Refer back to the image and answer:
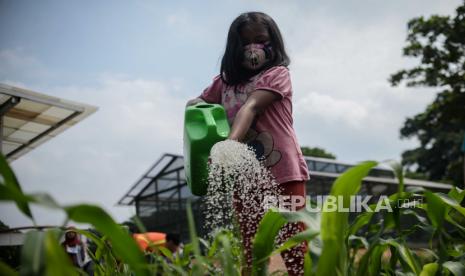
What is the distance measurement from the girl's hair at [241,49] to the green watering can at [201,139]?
262mm

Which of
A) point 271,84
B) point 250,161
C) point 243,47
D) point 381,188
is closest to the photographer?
point 250,161

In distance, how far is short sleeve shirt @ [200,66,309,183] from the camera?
6.19ft

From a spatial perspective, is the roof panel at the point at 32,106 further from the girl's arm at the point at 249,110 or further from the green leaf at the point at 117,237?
the green leaf at the point at 117,237

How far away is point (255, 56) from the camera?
2.04m

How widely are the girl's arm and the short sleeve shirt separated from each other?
0.08 ft

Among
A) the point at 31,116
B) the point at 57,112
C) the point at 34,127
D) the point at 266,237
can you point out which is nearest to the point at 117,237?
the point at 266,237

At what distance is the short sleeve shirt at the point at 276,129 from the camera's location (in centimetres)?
189

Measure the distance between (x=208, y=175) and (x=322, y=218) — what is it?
969 mm

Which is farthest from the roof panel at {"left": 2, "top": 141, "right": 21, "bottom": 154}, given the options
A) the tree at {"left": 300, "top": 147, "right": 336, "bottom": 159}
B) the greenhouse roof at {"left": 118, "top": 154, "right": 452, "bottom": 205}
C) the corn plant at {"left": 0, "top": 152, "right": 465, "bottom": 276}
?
the tree at {"left": 300, "top": 147, "right": 336, "bottom": 159}

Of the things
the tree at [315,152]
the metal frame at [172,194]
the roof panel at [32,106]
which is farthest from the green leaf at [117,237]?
the tree at [315,152]

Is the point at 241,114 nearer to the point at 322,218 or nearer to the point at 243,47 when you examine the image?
the point at 243,47

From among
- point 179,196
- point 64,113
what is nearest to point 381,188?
point 179,196

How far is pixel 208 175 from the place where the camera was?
179cm

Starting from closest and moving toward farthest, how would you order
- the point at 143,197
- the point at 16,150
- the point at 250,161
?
the point at 250,161, the point at 16,150, the point at 143,197
